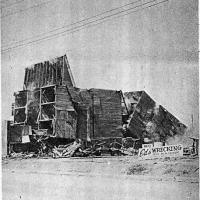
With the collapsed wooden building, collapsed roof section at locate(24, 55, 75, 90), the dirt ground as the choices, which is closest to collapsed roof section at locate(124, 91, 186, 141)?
the collapsed wooden building

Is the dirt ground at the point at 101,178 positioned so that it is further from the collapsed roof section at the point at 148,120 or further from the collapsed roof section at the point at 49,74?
the collapsed roof section at the point at 49,74

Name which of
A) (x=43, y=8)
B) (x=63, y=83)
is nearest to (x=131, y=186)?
(x=63, y=83)

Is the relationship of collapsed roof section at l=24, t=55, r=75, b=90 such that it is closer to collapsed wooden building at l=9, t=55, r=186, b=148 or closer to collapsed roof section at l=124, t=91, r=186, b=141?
collapsed wooden building at l=9, t=55, r=186, b=148

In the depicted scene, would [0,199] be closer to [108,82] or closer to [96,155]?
[96,155]

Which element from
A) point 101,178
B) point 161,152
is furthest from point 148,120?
point 101,178

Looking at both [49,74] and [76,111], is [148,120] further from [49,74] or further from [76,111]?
[49,74]

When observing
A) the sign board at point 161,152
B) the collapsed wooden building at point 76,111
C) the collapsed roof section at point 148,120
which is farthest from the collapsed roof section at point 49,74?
the sign board at point 161,152
